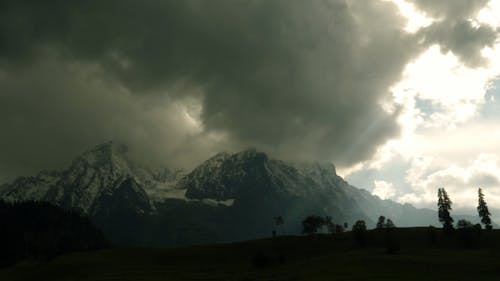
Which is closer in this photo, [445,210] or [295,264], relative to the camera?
[295,264]

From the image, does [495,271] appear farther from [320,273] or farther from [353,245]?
[353,245]

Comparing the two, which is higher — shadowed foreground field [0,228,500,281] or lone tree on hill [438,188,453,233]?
lone tree on hill [438,188,453,233]

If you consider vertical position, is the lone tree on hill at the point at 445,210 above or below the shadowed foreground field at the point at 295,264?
above

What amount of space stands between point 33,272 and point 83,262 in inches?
675

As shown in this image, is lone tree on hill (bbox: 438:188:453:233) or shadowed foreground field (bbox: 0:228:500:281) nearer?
shadowed foreground field (bbox: 0:228:500:281)

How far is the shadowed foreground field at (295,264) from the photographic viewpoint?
10256 cm

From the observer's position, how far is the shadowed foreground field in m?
103

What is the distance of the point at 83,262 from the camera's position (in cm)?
17525

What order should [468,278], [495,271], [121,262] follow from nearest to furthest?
[468,278], [495,271], [121,262]

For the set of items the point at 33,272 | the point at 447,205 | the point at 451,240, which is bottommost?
the point at 33,272

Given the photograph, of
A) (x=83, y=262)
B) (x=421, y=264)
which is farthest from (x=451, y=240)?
(x=83, y=262)

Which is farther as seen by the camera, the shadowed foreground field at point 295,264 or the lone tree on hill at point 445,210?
the lone tree on hill at point 445,210

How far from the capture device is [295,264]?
477ft

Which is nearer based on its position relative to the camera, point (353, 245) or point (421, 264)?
point (421, 264)
